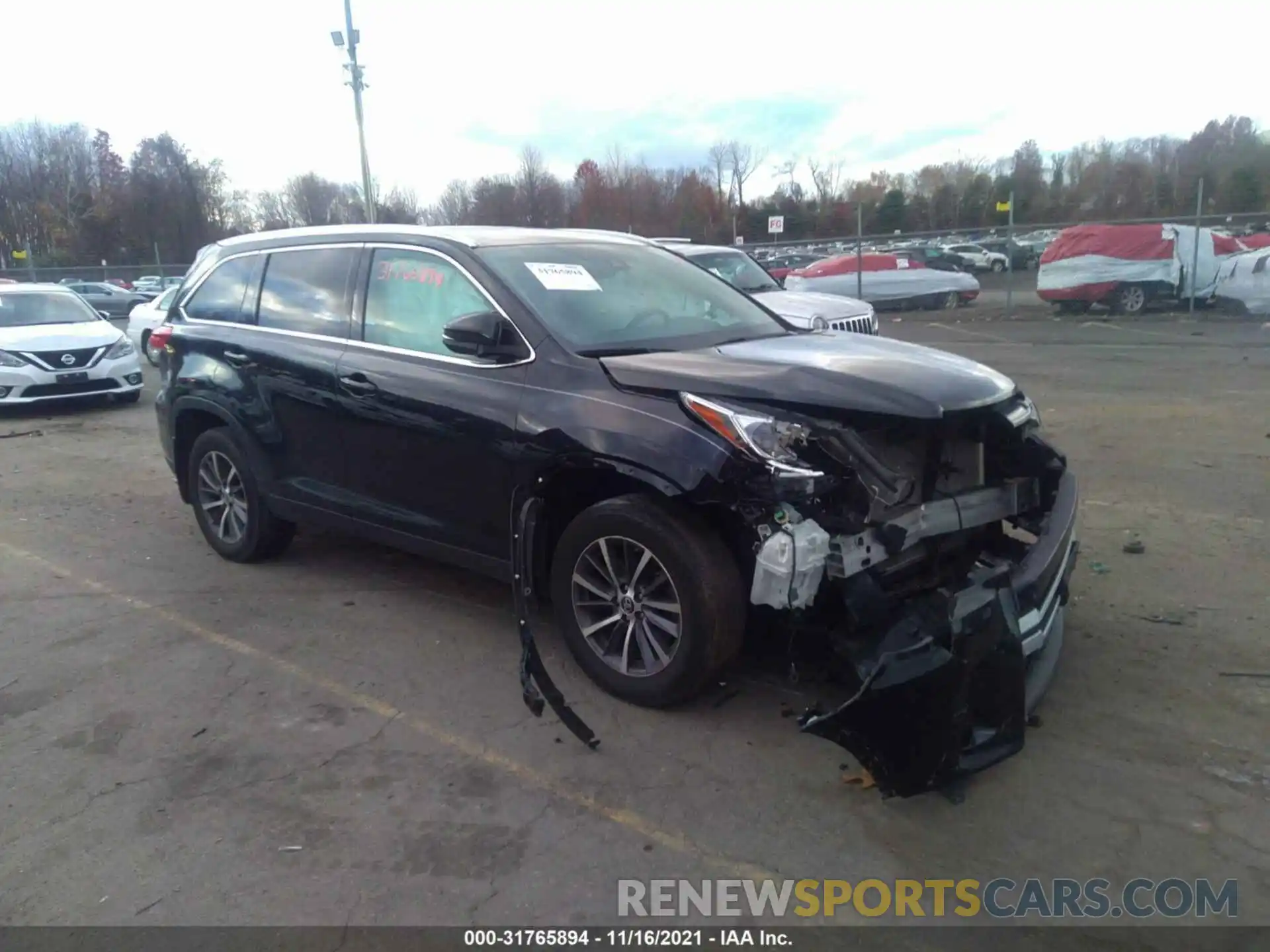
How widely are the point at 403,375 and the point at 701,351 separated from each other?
1.42 metres

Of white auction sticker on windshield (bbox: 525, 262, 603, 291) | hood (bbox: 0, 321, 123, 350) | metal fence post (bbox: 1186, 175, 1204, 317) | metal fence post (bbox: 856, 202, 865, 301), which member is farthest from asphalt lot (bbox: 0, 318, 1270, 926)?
metal fence post (bbox: 856, 202, 865, 301)

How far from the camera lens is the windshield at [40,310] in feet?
40.0

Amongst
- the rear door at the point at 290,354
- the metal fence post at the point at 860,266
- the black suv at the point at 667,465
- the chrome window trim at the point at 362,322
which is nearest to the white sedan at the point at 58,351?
the chrome window trim at the point at 362,322

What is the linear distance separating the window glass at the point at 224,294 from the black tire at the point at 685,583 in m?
2.93

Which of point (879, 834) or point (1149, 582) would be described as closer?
point (879, 834)

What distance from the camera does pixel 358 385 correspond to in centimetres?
471

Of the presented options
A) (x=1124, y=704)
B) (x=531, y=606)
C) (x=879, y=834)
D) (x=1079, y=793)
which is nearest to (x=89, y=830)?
(x=531, y=606)

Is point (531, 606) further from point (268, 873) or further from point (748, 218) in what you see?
point (748, 218)

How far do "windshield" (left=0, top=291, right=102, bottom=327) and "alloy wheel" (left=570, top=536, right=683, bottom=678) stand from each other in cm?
1120

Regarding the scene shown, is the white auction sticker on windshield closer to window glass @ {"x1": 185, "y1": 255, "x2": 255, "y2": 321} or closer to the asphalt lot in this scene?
the asphalt lot

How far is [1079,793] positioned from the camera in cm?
325

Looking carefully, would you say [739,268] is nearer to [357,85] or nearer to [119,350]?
[119,350]

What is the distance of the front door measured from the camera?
4.21 meters

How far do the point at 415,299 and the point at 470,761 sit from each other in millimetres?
2245
